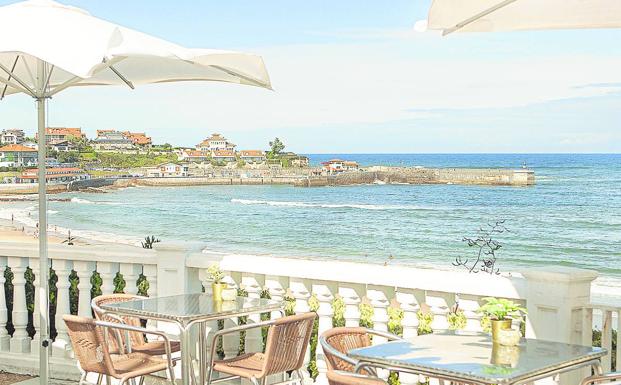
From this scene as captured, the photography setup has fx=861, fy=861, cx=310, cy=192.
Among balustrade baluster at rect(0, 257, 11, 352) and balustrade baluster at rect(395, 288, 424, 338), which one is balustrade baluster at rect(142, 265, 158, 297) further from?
balustrade baluster at rect(395, 288, 424, 338)

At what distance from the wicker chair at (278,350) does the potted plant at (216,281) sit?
1.51 ft

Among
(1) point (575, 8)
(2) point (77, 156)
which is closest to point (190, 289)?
(1) point (575, 8)

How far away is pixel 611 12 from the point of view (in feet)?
12.8

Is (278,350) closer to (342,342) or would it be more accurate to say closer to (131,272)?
(342,342)

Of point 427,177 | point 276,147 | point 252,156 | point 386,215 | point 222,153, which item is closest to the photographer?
point 386,215

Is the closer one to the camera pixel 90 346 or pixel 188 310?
pixel 90 346

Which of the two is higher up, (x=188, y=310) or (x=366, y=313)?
(x=188, y=310)

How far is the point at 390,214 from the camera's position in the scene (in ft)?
159

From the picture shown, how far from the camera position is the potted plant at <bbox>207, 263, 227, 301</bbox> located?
16.6ft

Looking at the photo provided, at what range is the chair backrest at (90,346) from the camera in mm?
4469

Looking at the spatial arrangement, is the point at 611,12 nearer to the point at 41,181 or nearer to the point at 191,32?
the point at 41,181

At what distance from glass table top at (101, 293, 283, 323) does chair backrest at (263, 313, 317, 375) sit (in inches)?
13.5

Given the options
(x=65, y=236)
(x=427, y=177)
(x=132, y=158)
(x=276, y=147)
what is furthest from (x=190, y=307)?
(x=132, y=158)

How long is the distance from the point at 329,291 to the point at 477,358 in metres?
1.81
